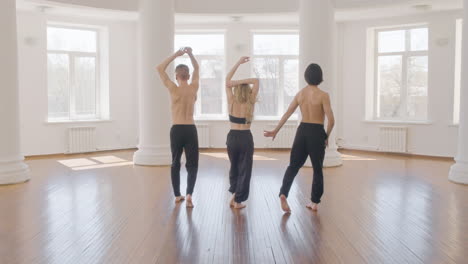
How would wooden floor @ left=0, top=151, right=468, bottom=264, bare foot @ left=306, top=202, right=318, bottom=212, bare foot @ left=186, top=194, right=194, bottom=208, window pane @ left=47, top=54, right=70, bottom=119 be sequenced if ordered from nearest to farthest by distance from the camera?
1. wooden floor @ left=0, top=151, right=468, bottom=264
2. bare foot @ left=306, top=202, right=318, bottom=212
3. bare foot @ left=186, top=194, right=194, bottom=208
4. window pane @ left=47, top=54, right=70, bottom=119

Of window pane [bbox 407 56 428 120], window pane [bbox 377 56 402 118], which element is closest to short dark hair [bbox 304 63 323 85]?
window pane [bbox 407 56 428 120]

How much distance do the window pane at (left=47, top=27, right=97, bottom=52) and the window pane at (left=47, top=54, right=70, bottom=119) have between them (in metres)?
0.23

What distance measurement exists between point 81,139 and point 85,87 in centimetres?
133

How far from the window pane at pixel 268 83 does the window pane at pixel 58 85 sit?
4.46 metres

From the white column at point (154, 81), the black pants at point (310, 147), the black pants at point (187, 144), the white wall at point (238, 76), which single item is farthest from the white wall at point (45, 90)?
the black pants at point (310, 147)

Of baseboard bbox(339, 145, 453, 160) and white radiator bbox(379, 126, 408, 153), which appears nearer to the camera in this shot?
baseboard bbox(339, 145, 453, 160)

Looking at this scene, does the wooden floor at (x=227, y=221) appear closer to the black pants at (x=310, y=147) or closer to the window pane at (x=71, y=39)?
the black pants at (x=310, y=147)

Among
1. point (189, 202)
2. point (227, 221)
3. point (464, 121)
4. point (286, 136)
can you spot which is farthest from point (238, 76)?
point (227, 221)

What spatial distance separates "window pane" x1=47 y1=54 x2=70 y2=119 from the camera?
10281mm

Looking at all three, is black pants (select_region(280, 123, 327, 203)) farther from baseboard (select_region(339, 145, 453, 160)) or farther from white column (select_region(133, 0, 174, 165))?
baseboard (select_region(339, 145, 453, 160))

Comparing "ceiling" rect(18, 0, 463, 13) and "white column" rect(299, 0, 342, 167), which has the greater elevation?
"ceiling" rect(18, 0, 463, 13)

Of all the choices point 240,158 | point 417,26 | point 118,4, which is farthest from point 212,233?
point 417,26

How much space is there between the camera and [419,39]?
10.2m

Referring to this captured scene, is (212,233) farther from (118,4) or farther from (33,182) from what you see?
(118,4)
